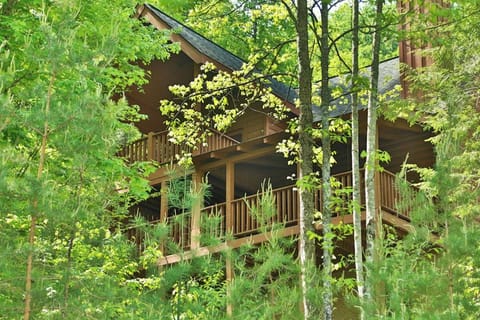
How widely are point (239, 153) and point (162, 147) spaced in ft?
7.28

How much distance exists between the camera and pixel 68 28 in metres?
6.29

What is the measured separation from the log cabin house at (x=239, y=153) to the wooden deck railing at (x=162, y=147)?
2 centimetres

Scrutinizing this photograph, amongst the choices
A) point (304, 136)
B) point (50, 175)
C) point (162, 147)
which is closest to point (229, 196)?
point (162, 147)

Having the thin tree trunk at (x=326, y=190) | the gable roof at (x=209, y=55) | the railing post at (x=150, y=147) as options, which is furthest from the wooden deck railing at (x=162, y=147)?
the thin tree trunk at (x=326, y=190)

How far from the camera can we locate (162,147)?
1788 centimetres

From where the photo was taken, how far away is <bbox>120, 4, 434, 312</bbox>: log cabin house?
49.8ft

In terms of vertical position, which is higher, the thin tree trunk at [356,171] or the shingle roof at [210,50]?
the shingle roof at [210,50]

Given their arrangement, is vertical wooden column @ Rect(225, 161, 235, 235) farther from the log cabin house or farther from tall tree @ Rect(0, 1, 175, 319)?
tall tree @ Rect(0, 1, 175, 319)

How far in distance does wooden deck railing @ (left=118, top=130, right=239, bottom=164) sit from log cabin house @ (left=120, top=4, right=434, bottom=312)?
0.08 ft

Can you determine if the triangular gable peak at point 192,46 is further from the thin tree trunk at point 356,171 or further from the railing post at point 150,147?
the thin tree trunk at point 356,171

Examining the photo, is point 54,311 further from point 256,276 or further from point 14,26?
point 14,26

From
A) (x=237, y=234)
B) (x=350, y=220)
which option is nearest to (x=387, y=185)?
(x=350, y=220)

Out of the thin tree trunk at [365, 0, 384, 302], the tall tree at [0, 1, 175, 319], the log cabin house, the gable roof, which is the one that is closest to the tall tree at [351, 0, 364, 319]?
the thin tree trunk at [365, 0, 384, 302]

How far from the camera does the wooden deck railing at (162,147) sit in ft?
55.9
